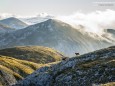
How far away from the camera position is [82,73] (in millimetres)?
88938

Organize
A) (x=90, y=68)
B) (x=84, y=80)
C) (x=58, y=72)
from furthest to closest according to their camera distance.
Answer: (x=58, y=72)
(x=90, y=68)
(x=84, y=80)

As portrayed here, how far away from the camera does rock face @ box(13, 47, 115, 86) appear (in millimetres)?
80969

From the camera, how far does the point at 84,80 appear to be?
276 feet

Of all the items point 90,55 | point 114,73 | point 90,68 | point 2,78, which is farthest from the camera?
point 2,78

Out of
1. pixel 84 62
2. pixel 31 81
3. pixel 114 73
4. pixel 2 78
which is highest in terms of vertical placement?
pixel 114 73

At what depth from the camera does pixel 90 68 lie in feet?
296

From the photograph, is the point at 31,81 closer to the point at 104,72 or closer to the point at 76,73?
the point at 76,73

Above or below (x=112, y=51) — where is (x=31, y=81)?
below

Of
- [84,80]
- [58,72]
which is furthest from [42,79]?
[84,80]

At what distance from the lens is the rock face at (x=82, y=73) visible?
80969 mm

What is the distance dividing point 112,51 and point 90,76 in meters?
23.4

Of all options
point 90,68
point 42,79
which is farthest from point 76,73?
point 42,79

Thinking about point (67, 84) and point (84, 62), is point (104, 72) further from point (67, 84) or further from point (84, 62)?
point (84, 62)

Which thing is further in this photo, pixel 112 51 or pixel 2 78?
pixel 2 78
